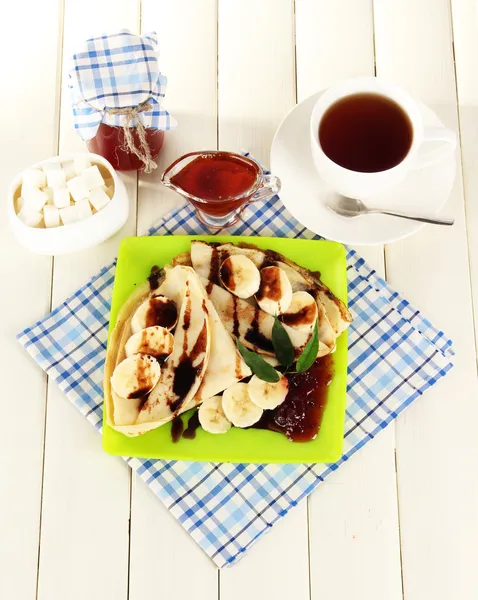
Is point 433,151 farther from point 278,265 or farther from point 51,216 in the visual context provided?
point 51,216

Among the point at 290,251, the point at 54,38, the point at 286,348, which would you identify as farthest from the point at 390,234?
the point at 54,38

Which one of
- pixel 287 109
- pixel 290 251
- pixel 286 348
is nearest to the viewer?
pixel 286 348

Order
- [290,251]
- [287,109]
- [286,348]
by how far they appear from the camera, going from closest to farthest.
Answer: [286,348] → [290,251] → [287,109]

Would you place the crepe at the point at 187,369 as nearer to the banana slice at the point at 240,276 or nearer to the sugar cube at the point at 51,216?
the banana slice at the point at 240,276

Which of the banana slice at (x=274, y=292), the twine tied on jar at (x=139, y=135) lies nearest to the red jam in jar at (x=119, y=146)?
the twine tied on jar at (x=139, y=135)

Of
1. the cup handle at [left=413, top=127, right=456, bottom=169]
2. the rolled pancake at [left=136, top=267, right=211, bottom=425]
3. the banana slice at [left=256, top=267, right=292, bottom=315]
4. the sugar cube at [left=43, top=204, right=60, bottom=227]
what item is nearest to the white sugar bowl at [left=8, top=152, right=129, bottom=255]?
the sugar cube at [left=43, top=204, right=60, bottom=227]

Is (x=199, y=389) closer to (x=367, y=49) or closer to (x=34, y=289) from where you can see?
(x=34, y=289)

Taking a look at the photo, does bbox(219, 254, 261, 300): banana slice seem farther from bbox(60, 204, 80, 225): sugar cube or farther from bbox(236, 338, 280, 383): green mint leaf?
bbox(60, 204, 80, 225): sugar cube
